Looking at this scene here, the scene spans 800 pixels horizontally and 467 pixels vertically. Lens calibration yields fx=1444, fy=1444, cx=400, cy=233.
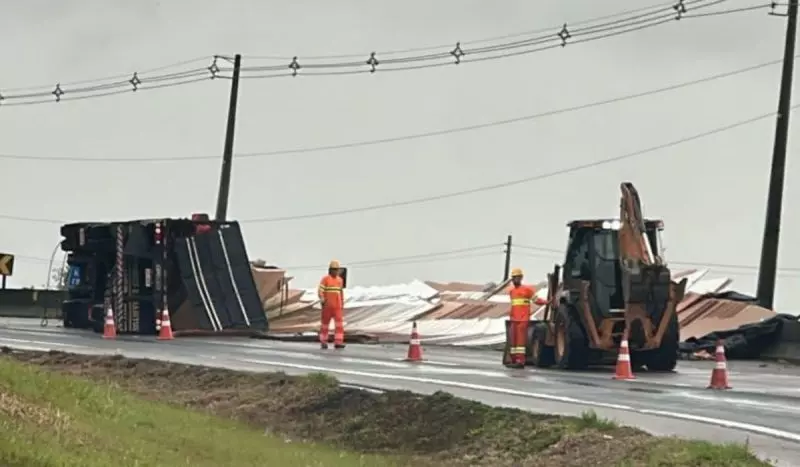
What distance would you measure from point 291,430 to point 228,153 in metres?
36.0

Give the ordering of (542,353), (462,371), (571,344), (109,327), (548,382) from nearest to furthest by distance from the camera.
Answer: (548,382), (462,371), (571,344), (542,353), (109,327)

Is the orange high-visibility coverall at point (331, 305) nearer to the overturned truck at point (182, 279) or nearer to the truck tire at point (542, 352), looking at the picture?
the overturned truck at point (182, 279)

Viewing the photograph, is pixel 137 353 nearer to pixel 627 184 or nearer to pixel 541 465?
pixel 627 184

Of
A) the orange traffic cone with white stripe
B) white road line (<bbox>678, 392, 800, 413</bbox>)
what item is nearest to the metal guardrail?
the orange traffic cone with white stripe

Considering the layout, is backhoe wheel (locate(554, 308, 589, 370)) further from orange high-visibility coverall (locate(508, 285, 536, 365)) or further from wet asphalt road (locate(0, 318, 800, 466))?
orange high-visibility coverall (locate(508, 285, 536, 365))

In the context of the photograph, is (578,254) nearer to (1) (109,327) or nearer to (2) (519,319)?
(2) (519,319)

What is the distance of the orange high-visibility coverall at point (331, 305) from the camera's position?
98.4 feet

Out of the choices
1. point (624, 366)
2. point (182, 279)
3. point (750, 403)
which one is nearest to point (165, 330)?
point (182, 279)

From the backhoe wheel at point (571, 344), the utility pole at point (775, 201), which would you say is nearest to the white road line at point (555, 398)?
the backhoe wheel at point (571, 344)

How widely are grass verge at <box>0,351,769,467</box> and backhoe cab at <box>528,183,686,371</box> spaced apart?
22.8 ft

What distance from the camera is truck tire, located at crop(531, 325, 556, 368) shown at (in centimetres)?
2588

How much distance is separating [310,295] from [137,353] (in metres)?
19.5

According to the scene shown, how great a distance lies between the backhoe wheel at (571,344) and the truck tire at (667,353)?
Result: 3.71 feet

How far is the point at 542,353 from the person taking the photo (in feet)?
85.1
